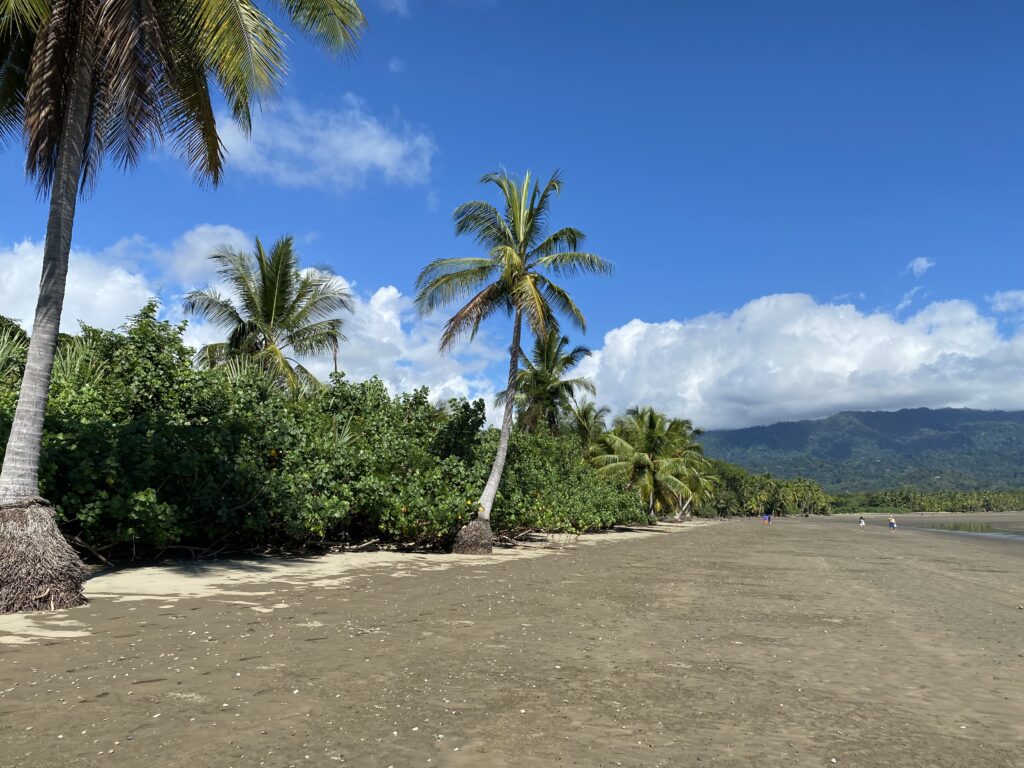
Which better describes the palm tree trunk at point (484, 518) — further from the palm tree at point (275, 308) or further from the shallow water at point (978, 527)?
the shallow water at point (978, 527)

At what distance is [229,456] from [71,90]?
6.81 meters

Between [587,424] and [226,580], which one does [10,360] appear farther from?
[587,424]

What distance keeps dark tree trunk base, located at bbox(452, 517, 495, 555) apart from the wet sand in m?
7.63

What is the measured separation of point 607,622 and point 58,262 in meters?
8.53

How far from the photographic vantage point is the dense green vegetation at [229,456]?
396 inches

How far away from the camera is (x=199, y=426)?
1243cm

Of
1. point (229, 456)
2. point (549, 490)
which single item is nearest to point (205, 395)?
point (229, 456)

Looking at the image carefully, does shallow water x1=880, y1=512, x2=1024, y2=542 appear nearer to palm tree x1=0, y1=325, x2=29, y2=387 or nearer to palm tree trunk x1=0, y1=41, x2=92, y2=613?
palm tree trunk x1=0, y1=41, x2=92, y2=613

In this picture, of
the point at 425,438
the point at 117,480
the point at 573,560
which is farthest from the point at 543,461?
the point at 117,480

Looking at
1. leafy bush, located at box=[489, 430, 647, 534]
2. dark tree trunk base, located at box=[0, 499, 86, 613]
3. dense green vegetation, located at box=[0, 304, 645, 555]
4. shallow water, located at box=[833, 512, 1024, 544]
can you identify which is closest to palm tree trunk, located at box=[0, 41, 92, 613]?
dark tree trunk base, located at box=[0, 499, 86, 613]

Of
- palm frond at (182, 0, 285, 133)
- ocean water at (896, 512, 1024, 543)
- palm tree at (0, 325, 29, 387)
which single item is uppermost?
palm frond at (182, 0, 285, 133)

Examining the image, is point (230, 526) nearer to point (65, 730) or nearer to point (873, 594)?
point (65, 730)

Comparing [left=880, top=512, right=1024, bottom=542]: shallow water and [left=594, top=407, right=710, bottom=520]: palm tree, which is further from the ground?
[left=594, top=407, right=710, bottom=520]: palm tree

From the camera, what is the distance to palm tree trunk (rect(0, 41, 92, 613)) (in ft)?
23.7
